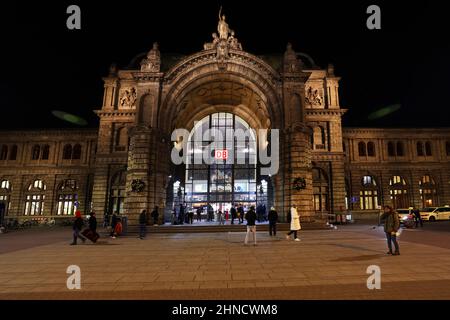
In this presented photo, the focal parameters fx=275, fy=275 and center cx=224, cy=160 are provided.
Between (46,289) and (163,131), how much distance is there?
2386 cm

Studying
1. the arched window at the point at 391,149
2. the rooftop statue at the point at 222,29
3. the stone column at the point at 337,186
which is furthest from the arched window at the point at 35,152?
the arched window at the point at 391,149

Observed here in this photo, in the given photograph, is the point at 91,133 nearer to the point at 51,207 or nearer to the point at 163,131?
the point at 51,207

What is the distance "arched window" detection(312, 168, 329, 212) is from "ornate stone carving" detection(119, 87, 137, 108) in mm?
28556

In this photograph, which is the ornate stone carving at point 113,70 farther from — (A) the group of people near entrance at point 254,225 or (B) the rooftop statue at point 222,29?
(A) the group of people near entrance at point 254,225

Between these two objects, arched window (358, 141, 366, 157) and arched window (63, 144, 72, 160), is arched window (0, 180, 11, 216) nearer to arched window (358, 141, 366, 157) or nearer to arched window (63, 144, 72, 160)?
arched window (63, 144, 72, 160)

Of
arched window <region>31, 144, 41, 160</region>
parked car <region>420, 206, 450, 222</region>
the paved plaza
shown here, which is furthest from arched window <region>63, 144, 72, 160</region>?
parked car <region>420, 206, 450, 222</region>

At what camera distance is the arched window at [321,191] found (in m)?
39.5

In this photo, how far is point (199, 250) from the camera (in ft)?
44.8

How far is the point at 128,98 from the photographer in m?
40.7

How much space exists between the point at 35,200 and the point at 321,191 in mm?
45745

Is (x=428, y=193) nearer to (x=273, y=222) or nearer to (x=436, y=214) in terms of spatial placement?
(x=436, y=214)

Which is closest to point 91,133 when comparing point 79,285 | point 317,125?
point 317,125

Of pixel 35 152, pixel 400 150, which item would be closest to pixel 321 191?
pixel 400 150

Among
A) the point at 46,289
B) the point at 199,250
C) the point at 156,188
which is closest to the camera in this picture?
the point at 46,289
